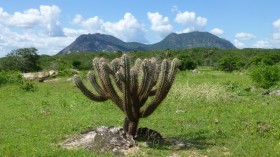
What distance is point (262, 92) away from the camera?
2152 centimetres

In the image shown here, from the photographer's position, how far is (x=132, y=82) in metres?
9.68

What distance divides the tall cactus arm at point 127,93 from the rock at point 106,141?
0.46 m

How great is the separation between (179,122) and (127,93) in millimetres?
4209

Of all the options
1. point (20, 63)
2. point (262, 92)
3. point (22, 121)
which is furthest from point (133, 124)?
point (20, 63)

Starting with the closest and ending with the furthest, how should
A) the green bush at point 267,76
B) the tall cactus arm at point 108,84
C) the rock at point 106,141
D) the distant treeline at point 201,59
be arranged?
the rock at point 106,141 < the tall cactus arm at point 108,84 < the green bush at point 267,76 < the distant treeline at point 201,59

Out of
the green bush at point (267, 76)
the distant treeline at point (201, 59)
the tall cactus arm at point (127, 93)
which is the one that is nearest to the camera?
the tall cactus arm at point (127, 93)

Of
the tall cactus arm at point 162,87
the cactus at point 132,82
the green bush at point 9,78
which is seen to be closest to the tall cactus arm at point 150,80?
the cactus at point 132,82

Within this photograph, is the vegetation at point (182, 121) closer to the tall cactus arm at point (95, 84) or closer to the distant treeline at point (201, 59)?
the tall cactus arm at point (95, 84)

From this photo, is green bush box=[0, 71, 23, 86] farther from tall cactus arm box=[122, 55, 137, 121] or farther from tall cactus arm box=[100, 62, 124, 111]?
tall cactus arm box=[122, 55, 137, 121]

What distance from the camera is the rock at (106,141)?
926 cm

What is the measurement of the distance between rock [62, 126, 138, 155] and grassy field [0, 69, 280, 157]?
1.22 ft

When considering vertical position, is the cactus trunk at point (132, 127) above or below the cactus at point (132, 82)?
below

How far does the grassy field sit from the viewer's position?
31.2 feet

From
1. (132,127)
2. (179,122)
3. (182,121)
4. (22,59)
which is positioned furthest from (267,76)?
(22,59)
